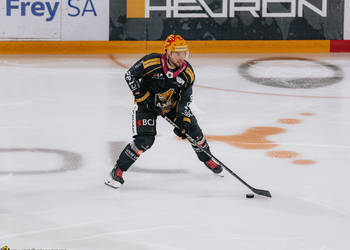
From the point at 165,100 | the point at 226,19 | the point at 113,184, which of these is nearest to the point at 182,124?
the point at 165,100

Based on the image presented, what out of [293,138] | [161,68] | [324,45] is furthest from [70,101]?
[324,45]

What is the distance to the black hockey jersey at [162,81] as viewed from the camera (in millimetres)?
4578

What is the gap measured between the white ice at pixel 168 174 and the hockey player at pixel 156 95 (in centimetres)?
30

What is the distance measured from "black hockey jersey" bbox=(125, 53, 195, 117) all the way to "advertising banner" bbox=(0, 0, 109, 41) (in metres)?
5.56

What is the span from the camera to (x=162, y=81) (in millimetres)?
4629

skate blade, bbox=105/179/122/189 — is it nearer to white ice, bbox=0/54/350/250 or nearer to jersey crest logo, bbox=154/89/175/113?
white ice, bbox=0/54/350/250

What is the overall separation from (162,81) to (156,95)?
4.4 inches

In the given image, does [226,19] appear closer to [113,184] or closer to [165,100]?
[165,100]

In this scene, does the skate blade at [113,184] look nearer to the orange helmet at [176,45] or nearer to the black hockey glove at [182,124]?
the black hockey glove at [182,124]

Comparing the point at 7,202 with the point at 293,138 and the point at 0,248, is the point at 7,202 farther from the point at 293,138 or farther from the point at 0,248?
the point at 293,138

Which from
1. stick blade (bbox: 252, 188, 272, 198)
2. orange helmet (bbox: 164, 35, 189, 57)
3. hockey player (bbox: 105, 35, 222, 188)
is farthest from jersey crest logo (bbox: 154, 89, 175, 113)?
stick blade (bbox: 252, 188, 272, 198)

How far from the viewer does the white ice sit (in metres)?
3.91

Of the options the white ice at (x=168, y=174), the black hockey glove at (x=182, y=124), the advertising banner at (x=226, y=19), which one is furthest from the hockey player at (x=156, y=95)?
the advertising banner at (x=226, y=19)

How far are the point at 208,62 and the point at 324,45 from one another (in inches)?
75.0
